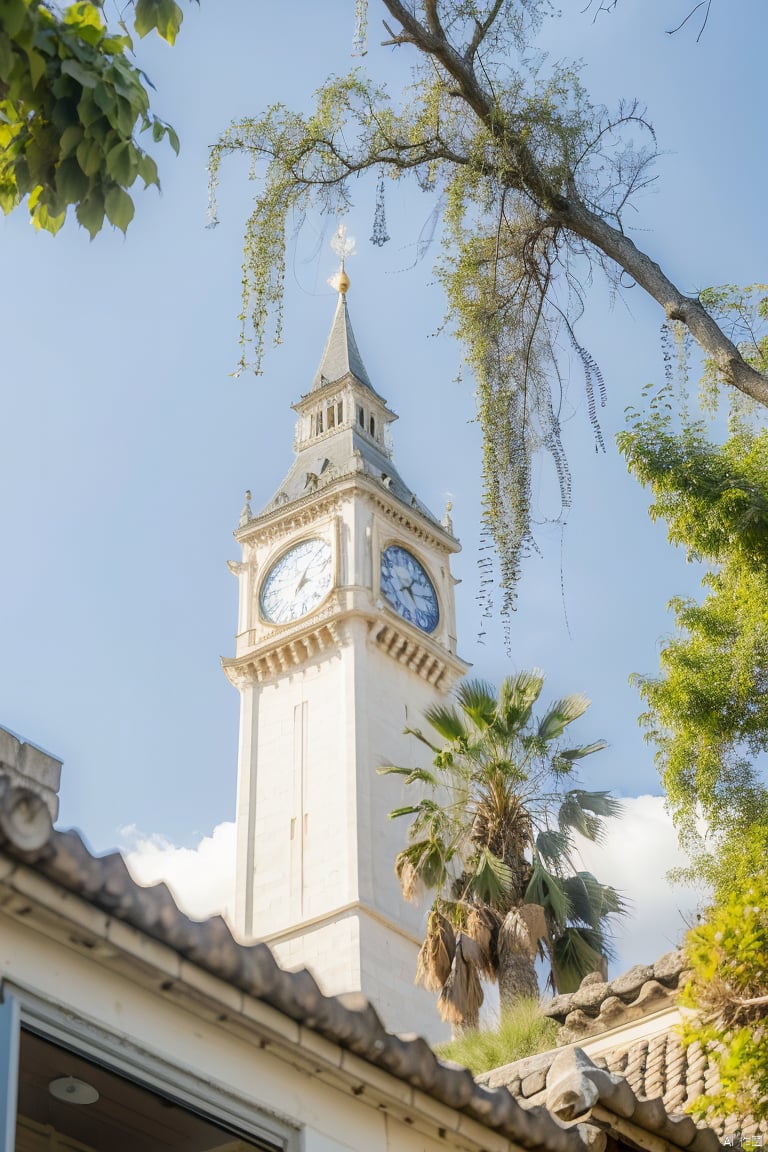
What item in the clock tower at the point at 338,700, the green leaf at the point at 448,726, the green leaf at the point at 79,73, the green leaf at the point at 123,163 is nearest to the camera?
the green leaf at the point at 79,73

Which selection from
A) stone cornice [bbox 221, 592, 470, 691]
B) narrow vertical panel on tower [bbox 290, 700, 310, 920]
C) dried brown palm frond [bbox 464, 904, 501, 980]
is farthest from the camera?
stone cornice [bbox 221, 592, 470, 691]

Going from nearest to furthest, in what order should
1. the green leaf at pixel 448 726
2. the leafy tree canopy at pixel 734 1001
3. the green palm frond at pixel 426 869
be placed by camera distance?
the leafy tree canopy at pixel 734 1001 → the green palm frond at pixel 426 869 → the green leaf at pixel 448 726

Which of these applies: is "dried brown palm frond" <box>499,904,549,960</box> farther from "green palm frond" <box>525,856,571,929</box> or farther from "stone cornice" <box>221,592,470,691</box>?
"stone cornice" <box>221,592,470,691</box>

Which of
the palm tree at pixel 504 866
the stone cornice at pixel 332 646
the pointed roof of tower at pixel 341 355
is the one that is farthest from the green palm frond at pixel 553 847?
the pointed roof of tower at pixel 341 355

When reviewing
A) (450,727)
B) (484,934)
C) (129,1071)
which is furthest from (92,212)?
(450,727)

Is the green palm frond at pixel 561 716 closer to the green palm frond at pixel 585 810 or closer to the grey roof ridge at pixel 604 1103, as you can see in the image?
the green palm frond at pixel 585 810

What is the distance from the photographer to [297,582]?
1991 inches

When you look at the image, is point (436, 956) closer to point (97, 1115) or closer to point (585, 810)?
point (585, 810)

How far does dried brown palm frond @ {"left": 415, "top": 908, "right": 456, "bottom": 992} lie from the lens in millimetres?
21281

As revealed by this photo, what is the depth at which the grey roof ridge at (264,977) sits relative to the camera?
16.9 ft

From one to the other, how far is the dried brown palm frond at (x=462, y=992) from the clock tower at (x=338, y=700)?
19519 mm

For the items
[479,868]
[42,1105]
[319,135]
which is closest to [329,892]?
[479,868]

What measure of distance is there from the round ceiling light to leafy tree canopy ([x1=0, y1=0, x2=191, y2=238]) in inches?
116

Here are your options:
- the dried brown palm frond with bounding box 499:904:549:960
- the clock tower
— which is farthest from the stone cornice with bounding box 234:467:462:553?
the dried brown palm frond with bounding box 499:904:549:960
